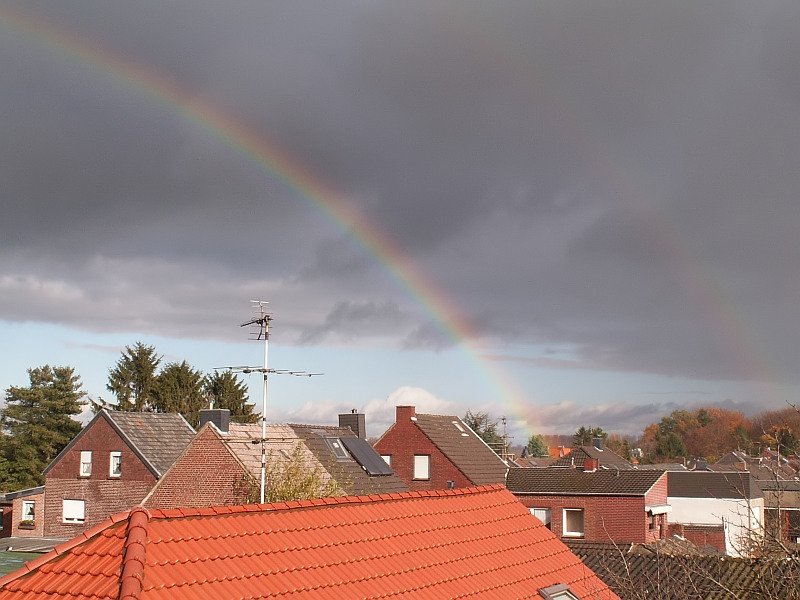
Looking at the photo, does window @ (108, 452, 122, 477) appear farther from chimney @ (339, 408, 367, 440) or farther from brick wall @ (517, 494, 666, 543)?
brick wall @ (517, 494, 666, 543)

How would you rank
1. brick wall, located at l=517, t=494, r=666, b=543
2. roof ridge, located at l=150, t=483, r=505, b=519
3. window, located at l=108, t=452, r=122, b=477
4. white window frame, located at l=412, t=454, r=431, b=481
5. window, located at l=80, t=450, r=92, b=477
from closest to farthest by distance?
roof ridge, located at l=150, t=483, r=505, b=519 < brick wall, located at l=517, t=494, r=666, b=543 < window, located at l=108, t=452, r=122, b=477 < window, located at l=80, t=450, r=92, b=477 < white window frame, located at l=412, t=454, r=431, b=481

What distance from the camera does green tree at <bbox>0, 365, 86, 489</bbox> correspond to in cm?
7506

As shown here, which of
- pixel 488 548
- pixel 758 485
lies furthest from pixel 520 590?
pixel 758 485

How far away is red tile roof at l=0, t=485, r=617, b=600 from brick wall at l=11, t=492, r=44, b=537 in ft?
138

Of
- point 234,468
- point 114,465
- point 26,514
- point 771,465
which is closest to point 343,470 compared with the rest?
point 234,468

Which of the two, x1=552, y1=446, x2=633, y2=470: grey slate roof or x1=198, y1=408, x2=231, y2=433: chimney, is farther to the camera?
x1=552, y1=446, x2=633, y2=470: grey slate roof

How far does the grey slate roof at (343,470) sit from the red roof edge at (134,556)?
75.3ft

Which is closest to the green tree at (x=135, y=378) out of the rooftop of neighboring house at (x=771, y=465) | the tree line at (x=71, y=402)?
the tree line at (x=71, y=402)

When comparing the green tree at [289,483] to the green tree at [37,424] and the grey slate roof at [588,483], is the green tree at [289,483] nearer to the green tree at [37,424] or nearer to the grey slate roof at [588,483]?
the grey slate roof at [588,483]

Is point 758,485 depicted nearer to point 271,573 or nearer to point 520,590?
point 520,590

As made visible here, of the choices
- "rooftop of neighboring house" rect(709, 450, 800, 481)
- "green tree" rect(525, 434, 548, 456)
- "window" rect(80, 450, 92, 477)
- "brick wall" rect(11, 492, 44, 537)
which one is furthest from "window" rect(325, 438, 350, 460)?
"green tree" rect(525, 434, 548, 456)

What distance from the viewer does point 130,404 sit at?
279ft

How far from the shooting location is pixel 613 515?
1539 inches

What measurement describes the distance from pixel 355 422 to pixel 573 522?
1287 centimetres
